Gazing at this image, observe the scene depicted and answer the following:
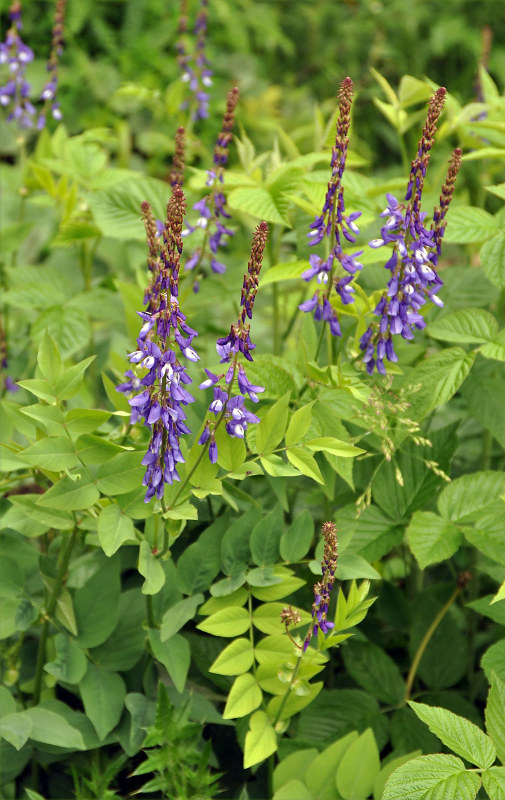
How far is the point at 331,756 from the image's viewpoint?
1.54 metres

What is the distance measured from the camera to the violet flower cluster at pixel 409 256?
4.61ft

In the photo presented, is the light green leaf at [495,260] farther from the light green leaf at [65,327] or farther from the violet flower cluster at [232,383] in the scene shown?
the light green leaf at [65,327]

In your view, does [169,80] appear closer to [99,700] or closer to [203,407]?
[203,407]

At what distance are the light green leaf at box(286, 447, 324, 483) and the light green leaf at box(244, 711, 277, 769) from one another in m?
0.42

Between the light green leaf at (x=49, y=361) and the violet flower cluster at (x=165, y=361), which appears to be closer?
the violet flower cluster at (x=165, y=361)

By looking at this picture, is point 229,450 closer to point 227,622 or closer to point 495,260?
point 227,622

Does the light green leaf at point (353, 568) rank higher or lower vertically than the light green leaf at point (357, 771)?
higher

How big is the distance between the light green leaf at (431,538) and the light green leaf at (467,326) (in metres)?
0.33

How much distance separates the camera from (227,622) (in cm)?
149

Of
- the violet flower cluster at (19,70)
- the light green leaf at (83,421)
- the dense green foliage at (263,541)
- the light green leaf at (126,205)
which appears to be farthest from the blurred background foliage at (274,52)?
the light green leaf at (83,421)

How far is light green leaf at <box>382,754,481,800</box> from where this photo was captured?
1.32 m

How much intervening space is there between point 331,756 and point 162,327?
0.82 meters

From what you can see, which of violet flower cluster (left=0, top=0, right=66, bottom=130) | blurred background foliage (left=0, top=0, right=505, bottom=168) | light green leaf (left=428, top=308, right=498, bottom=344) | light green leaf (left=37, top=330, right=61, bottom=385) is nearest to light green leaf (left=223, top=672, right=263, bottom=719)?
light green leaf (left=37, top=330, right=61, bottom=385)

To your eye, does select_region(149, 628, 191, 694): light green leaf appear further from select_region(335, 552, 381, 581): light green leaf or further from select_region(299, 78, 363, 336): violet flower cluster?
select_region(299, 78, 363, 336): violet flower cluster
